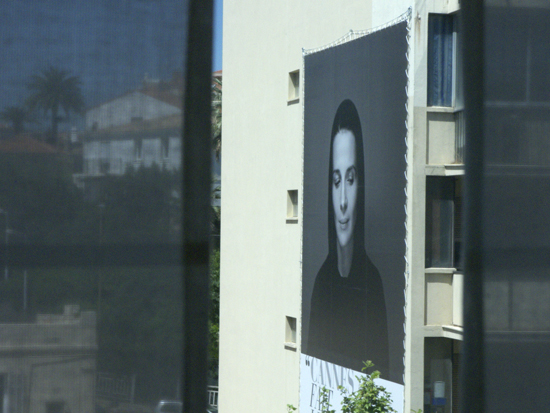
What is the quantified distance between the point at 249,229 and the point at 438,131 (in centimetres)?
502

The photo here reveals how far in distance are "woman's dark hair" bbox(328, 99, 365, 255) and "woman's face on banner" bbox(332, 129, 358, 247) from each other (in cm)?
6

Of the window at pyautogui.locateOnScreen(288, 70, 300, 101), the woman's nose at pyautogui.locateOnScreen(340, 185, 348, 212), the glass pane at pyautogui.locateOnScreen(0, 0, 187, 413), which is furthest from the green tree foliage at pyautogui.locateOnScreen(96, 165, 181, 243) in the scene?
the window at pyautogui.locateOnScreen(288, 70, 300, 101)

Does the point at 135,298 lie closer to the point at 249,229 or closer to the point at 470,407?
the point at 470,407

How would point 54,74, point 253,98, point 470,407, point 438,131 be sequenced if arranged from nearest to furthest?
point 54,74 → point 470,407 → point 438,131 → point 253,98

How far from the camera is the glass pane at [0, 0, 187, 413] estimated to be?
0.81 m

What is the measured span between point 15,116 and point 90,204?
0.13m

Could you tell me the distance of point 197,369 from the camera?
2.87 ft

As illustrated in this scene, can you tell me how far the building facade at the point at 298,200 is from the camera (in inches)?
270

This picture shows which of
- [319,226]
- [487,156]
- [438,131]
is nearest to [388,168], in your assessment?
[438,131]

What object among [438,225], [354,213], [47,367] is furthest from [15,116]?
[354,213]

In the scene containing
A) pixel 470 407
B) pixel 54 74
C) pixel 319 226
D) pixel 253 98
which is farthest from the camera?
pixel 253 98

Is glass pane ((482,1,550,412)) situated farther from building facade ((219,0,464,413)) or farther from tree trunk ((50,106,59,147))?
building facade ((219,0,464,413))

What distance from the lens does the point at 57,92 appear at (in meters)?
0.82

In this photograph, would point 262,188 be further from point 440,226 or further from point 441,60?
point 441,60
